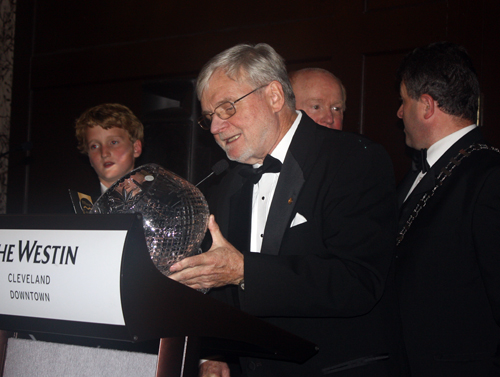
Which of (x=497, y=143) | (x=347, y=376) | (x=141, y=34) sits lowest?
(x=347, y=376)

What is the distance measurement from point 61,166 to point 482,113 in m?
2.94

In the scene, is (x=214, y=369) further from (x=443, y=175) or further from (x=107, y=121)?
(x=107, y=121)

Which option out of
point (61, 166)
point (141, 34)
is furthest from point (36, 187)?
point (141, 34)

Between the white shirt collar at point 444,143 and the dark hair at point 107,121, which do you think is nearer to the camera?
the white shirt collar at point 444,143

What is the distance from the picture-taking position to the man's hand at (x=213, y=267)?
2.80 ft

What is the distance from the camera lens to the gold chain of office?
68.9 inches

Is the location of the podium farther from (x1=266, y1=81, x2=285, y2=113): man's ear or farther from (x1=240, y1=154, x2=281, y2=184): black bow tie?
(x1=266, y1=81, x2=285, y2=113): man's ear

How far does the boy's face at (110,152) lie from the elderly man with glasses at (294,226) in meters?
0.92

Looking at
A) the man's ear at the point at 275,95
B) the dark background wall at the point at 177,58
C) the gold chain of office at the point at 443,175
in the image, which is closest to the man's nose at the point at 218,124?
the man's ear at the point at 275,95

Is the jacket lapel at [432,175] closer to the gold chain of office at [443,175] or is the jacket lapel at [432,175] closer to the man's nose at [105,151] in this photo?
the gold chain of office at [443,175]

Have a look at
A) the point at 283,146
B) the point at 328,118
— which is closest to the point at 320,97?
the point at 328,118

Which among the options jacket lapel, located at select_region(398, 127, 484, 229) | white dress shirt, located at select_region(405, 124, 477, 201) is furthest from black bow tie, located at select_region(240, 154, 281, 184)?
white dress shirt, located at select_region(405, 124, 477, 201)

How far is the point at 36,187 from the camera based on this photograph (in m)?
3.86

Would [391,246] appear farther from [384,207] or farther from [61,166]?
[61,166]
